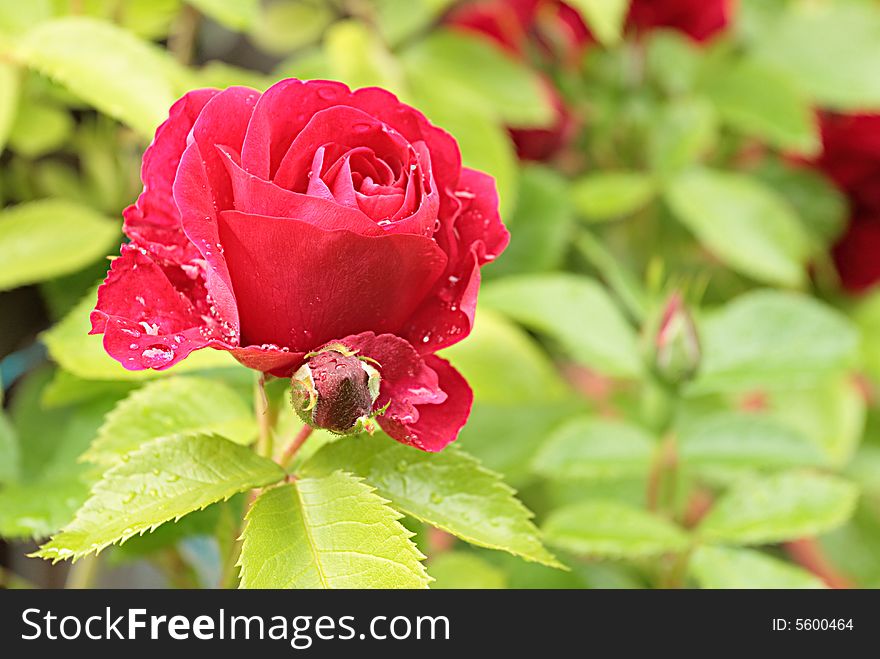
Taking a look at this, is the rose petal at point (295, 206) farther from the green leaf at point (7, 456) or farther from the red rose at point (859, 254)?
the red rose at point (859, 254)


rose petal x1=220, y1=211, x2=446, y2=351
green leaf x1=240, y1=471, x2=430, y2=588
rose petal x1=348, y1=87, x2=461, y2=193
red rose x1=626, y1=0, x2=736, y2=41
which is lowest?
green leaf x1=240, y1=471, x2=430, y2=588

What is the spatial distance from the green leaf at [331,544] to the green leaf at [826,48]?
0.60 metres

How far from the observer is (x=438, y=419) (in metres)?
0.26

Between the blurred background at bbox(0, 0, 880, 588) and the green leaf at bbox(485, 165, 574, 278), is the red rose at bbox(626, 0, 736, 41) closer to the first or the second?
the blurred background at bbox(0, 0, 880, 588)

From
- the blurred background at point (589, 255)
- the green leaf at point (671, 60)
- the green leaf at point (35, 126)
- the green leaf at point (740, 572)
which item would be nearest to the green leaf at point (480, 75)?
the blurred background at point (589, 255)

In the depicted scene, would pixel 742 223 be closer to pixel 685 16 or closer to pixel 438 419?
pixel 685 16

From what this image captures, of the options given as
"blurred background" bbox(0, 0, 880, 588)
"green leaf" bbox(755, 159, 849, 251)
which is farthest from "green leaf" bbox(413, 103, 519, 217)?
"green leaf" bbox(755, 159, 849, 251)

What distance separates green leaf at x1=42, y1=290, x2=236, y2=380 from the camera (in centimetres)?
33

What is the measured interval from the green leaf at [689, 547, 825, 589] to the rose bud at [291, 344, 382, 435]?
0.25m

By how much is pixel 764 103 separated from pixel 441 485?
522 mm

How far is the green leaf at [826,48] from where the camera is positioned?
72 centimetres

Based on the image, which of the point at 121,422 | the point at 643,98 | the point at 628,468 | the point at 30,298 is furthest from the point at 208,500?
the point at 643,98

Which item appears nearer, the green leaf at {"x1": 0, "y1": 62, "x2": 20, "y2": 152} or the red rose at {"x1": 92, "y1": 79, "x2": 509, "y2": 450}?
the red rose at {"x1": 92, "y1": 79, "x2": 509, "y2": 450}

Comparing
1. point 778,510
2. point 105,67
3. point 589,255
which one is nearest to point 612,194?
point 589,255
